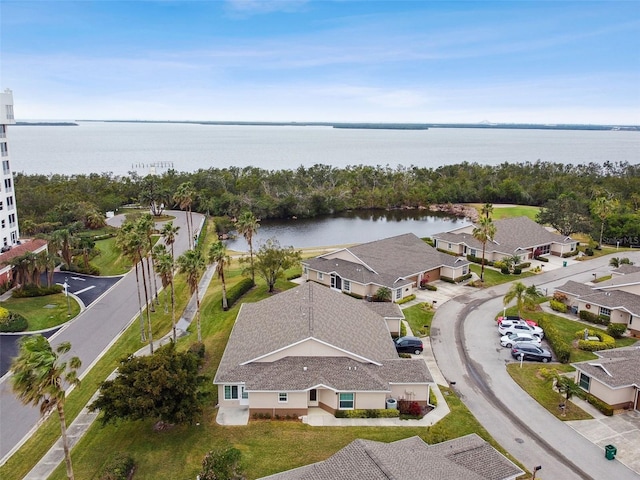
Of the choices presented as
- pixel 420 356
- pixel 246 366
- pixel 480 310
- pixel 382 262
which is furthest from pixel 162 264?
pixel 480 310

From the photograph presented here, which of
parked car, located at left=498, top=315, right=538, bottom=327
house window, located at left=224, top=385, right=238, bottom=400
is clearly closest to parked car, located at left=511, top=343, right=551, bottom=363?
parked car, located at left=498, top=315, right=538, bottom=327

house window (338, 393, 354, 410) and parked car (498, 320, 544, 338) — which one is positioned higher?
parked car (498, 320, 544, 338)

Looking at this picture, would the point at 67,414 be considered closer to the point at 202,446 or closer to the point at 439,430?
the point at 202,446

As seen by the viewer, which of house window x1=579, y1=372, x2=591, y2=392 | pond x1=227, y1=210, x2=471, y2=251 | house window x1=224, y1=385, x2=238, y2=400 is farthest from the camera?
pond x1=227, y1=210, x2=471, y2=251

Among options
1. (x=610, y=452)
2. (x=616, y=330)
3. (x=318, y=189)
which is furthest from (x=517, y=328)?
(x=318, y=189)

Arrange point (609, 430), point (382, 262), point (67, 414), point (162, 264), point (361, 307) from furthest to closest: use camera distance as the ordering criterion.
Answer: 1. point (382, 262)
2. point (361, 307)
3. point (162, 264)
4. point (67, 414)
5. point (609, 430)

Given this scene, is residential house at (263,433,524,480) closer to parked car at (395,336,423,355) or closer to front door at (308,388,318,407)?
front door at (308,388,318,407)

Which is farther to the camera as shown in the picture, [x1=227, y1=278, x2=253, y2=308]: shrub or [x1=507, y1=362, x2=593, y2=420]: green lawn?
[x1=227, y1=278, x2=253, y2=308]: shrub

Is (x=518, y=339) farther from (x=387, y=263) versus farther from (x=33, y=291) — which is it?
(x=33, y=291)
